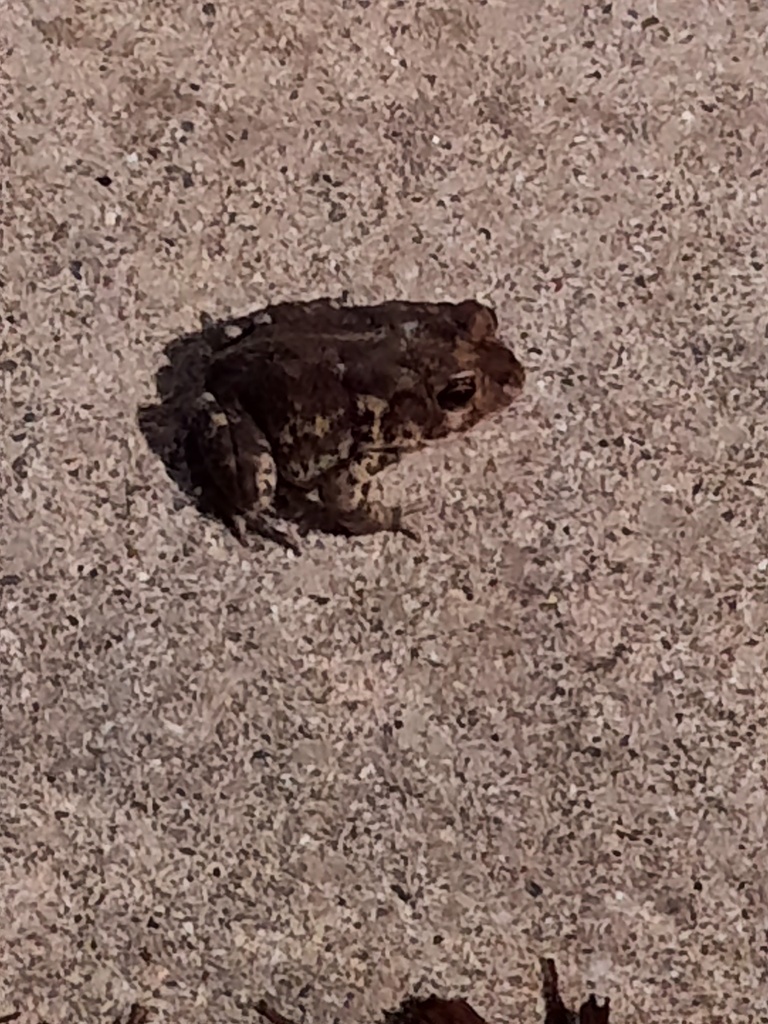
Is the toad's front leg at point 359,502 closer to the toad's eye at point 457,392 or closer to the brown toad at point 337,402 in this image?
the brown toad at point 337,402

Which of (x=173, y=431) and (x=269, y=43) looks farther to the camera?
(x=269, y=43)

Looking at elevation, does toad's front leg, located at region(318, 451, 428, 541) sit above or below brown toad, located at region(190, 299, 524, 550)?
below

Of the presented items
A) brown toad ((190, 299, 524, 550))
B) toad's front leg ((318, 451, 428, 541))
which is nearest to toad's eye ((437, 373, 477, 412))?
brown toad ((190, 299, 524, 550))

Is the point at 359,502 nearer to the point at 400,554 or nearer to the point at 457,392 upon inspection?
the point at 400,554

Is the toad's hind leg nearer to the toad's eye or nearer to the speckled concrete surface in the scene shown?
the speckled concrete surface

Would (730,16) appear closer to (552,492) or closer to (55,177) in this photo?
(552,492)

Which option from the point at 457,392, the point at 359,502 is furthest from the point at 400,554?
the point at 457,392

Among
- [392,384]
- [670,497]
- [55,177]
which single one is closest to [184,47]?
[55,177]
